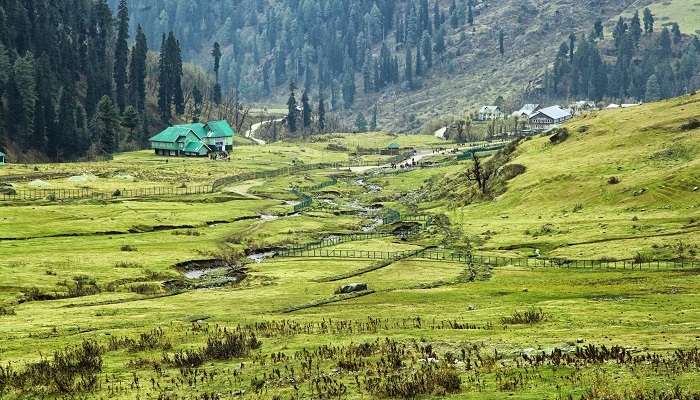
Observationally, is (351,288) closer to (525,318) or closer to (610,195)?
(525,318)

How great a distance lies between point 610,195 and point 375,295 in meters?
67.0

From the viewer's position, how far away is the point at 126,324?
80688 mm

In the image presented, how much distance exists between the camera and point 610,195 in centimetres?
14962

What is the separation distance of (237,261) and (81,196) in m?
67.7

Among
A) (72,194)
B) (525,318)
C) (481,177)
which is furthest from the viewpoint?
(481,177)

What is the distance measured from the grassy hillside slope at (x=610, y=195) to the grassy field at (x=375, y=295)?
1.58ft

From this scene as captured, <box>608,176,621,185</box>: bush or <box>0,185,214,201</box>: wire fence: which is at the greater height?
<box>0,185,214,201</box>: wire fence

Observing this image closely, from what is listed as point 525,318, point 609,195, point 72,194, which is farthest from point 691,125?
point 72,194

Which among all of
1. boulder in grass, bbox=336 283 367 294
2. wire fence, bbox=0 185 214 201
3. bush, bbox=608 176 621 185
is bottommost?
boulder in grass, bbox=336 283 367 294

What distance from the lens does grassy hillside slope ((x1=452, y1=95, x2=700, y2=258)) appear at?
12438 centimetres

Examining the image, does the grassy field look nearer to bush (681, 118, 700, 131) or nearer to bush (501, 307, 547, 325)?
bush (501, 307, 547, 325)

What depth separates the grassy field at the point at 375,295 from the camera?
53.2m

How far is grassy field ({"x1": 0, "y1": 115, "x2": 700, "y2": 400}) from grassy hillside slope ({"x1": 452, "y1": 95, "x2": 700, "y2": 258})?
0.48 m

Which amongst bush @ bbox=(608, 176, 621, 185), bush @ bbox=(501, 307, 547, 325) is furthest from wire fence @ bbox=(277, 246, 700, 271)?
bush @ bbox=(608, 176, 621, 185)
